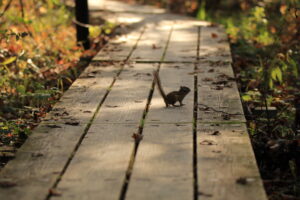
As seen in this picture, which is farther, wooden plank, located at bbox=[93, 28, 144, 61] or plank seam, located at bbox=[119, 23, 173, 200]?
wooden plank, located at bbox=[93, 28, 144, 61]

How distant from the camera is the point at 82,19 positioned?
306 inches

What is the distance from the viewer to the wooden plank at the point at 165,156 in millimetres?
3062

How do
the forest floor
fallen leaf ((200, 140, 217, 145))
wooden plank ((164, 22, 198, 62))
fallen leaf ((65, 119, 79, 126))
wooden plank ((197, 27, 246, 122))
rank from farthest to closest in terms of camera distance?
Result: wooden plank ((164, 22, 198, 62))
wooden plank ((197, 27, 246, 122))
fallen leaf ((65, 119, 79, 126))
the forest floor
fallen leaf ((200, 140, 217, 145))

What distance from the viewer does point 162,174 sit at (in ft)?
10.8

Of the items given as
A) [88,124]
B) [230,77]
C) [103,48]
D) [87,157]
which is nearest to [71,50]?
[103,48]

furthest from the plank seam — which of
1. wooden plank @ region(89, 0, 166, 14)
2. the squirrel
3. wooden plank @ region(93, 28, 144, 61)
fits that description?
wooden plank @ region(89, 0, 166, 14)

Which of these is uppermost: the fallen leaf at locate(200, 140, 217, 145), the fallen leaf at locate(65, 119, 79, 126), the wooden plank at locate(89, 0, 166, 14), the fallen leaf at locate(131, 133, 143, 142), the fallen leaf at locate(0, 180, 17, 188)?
the fallen leaf at locate(200, 140, 217, 145)

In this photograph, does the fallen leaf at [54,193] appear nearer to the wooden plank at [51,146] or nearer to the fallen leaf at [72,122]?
the wooden plank at [51,146]

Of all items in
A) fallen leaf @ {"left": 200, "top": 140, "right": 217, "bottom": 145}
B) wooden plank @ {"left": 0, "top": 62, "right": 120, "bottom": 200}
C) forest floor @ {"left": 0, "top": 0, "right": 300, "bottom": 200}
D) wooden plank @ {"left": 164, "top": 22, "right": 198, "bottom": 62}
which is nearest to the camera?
wooden plank @ {"left": 0, "top": 62, "right": 120, "bottom": 200}

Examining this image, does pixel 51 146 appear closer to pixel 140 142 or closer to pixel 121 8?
pixel 140 142

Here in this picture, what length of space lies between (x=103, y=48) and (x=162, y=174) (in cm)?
432

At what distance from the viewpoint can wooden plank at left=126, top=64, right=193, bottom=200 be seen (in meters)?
3.06

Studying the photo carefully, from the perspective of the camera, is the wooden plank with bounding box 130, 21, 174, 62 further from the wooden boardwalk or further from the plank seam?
the plank seam

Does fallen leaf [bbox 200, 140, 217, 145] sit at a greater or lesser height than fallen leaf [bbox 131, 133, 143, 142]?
greater
